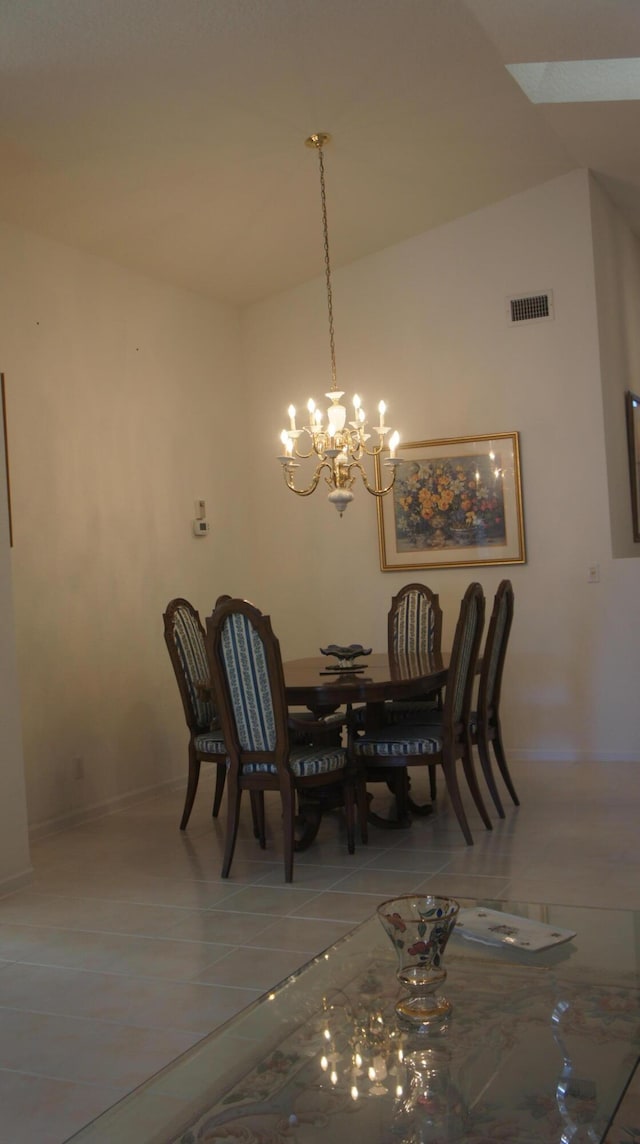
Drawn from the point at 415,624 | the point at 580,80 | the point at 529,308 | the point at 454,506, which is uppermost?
the point at 580,80

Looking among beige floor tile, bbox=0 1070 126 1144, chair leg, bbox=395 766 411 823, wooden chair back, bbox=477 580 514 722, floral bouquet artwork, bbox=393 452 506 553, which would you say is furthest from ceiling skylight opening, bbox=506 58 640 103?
beige floor tile, bbox=0 1070 126 1144

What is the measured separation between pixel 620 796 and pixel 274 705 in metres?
2.06

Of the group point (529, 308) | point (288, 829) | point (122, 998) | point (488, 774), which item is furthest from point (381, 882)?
point (529, 308)

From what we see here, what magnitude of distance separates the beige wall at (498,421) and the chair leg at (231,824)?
2644 millimetres

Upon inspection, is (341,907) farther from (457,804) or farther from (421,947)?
(421,947)

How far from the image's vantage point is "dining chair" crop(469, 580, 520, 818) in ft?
15.4

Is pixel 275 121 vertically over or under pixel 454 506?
over

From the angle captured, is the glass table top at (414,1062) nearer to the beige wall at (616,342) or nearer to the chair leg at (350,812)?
the chair leg at (350,812)

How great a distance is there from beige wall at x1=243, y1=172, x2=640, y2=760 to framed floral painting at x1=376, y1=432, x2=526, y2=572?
0.26 feet

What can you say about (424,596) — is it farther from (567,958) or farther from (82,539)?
(567,958)

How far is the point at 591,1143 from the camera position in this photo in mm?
1233

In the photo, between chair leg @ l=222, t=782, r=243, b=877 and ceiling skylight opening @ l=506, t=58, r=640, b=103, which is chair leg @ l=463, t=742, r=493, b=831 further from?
ceiling skylight opening @ l=506, t=58, r=640, b=103

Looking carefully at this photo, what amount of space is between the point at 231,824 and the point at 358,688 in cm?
73

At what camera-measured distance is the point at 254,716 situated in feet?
13.0
